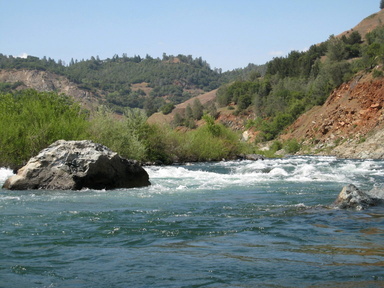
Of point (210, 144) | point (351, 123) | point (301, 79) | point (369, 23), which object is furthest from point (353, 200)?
point (369, 23)

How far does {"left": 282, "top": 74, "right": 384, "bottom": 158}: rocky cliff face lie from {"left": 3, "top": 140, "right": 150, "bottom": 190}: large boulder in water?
1686 inches

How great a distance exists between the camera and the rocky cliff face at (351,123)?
208 ft

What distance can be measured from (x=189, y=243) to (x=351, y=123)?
6858 cm

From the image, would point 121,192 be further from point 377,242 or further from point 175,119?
point 175,119

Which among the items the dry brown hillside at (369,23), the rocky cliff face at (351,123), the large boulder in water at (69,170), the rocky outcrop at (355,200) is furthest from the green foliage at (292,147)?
the dry brown hillside at (369,23)

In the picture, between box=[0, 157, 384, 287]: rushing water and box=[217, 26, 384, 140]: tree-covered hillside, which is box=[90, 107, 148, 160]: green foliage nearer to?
box=[0, 157, 384, 287]: rushing water

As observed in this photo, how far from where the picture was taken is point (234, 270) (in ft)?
24.2

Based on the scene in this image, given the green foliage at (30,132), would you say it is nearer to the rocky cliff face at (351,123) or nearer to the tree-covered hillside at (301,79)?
the rocky cliff face at (351,123)

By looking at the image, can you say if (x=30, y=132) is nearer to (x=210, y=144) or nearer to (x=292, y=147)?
(x=210, y=144)

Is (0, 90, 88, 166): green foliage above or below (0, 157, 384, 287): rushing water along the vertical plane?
above

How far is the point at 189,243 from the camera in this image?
31.3ft

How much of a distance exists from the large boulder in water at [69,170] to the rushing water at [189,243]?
448cm

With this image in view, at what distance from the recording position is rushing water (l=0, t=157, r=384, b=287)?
7.02m

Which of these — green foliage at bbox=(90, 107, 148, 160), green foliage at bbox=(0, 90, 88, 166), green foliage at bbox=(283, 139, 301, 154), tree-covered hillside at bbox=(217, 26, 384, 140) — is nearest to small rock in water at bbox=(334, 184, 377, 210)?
green foliage at bbox=(0, 90, 88, 166)
